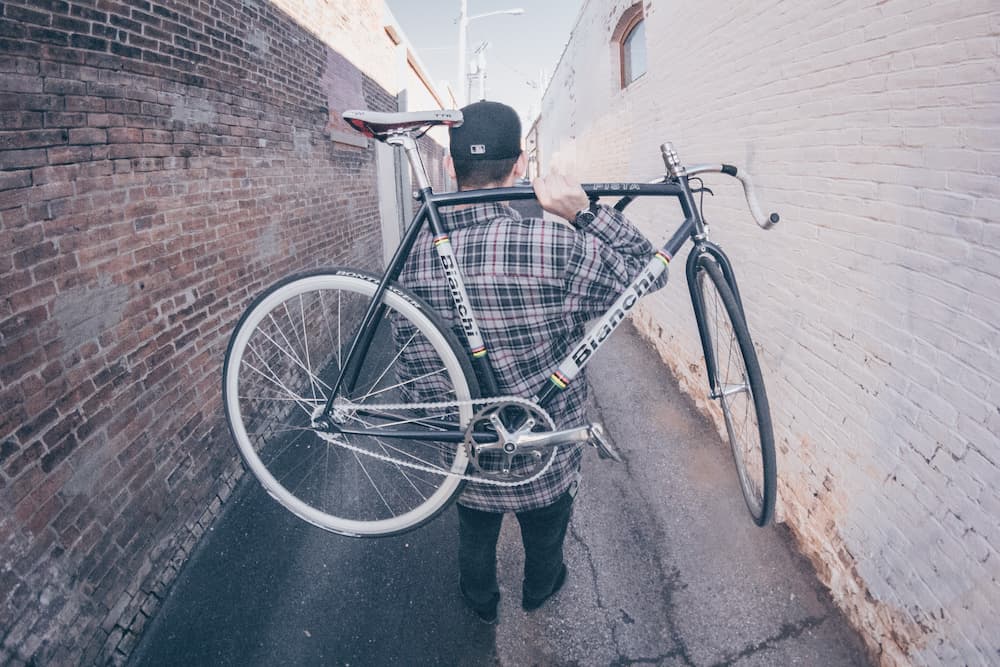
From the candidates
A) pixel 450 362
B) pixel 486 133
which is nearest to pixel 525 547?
pixel 450 362

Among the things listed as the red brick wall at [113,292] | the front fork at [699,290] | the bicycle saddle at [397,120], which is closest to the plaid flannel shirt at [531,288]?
the bicycle saddle at [397,120]

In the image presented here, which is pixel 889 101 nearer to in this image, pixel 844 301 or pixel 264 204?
pixel 844 301

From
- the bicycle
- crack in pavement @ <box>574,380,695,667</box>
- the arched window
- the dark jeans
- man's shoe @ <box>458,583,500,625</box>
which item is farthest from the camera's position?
the arched window

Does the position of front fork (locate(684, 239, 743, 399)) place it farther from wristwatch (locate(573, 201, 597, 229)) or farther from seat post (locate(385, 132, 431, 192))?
seat post (locate(385, 132, 431, 192))

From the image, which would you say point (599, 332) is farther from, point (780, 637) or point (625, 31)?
point (625, 31)

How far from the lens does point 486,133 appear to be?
5.23 ft

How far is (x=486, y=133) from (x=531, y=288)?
542 mm

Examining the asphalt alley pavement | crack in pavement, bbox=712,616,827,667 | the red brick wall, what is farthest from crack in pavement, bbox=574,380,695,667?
the red brick wall

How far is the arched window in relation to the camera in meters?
6.00

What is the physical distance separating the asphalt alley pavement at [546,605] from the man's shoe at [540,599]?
38mm

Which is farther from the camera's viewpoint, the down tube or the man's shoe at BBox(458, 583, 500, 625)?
the man's shoe at BBox(458, 583, 500, 625)

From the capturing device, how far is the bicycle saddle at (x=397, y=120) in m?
1.57

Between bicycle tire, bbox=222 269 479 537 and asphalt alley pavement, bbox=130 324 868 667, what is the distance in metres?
0.34

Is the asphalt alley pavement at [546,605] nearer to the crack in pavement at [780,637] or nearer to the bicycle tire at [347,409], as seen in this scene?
the crack in pavement at [780,637]
